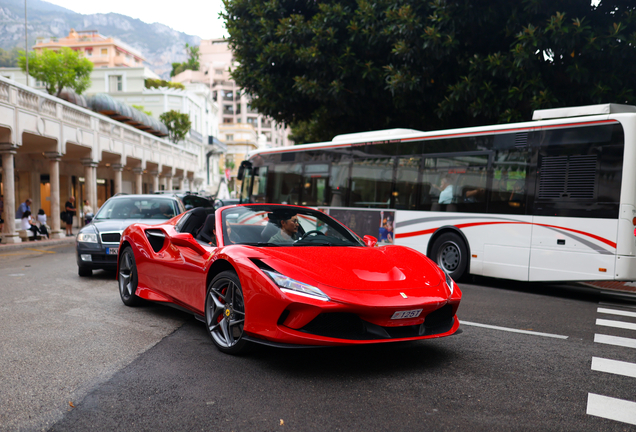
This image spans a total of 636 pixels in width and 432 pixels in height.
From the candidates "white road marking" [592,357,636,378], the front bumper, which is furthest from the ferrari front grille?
the front bumper

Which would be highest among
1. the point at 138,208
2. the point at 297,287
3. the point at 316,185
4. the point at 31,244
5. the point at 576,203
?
the point at 316,185

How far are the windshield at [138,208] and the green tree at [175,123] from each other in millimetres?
49452

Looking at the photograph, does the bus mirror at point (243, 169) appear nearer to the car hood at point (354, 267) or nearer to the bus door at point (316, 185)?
the bus door at point (316, 185)

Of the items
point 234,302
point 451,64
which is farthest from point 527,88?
point 234,302

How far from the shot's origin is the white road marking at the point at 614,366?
14.2 feet

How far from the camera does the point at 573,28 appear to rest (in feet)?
37.6

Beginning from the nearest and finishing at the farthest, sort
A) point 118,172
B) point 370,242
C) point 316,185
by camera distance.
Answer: point 370,242 < point 316,185 < point 118,172

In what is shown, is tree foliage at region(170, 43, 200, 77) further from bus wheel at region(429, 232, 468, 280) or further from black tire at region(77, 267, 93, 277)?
bus wheel at region(429, 232, 468, 280)

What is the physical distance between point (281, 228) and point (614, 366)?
309 centimetres

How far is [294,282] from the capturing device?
402 cm

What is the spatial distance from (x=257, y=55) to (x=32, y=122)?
10332 millimetres

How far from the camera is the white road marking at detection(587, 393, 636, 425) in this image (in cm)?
334

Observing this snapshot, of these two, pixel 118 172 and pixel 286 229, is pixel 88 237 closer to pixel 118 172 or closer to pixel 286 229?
pixel 286 229

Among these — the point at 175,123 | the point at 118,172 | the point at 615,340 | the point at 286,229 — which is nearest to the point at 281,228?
the point at 286,229
